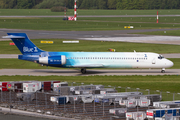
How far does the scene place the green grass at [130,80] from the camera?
166ft

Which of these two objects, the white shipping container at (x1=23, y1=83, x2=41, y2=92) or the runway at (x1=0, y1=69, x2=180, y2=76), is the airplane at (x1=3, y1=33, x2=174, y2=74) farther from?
the white shipping container at (x1=23, y1=83, x2=41, y2=92)

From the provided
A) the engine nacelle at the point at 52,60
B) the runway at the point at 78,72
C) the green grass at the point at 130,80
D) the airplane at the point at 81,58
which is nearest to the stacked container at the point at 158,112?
the green grass at the point at 130,80

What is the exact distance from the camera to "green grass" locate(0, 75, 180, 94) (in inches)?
1994

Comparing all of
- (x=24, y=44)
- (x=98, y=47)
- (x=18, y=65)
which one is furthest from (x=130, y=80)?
(x=98, y=47)

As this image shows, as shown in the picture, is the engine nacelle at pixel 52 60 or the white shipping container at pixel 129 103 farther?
the engine nacelle at pixel 52 60

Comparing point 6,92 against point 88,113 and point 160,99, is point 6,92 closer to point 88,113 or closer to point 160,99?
point 88,113

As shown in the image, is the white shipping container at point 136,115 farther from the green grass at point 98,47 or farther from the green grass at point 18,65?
the green grass at point 98,47

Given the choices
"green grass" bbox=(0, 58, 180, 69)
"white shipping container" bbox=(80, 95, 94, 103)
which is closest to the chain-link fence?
"white shipping container" bbox=(80, 95, 94, 103)

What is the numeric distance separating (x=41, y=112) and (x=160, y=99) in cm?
1348

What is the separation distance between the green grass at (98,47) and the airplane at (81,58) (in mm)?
26662

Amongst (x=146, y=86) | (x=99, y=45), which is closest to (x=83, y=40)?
(x=99, y=45)

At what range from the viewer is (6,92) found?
147ft

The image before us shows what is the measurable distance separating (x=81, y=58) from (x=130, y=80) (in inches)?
443

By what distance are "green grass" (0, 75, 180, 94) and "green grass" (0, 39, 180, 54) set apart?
33084 millimetres
